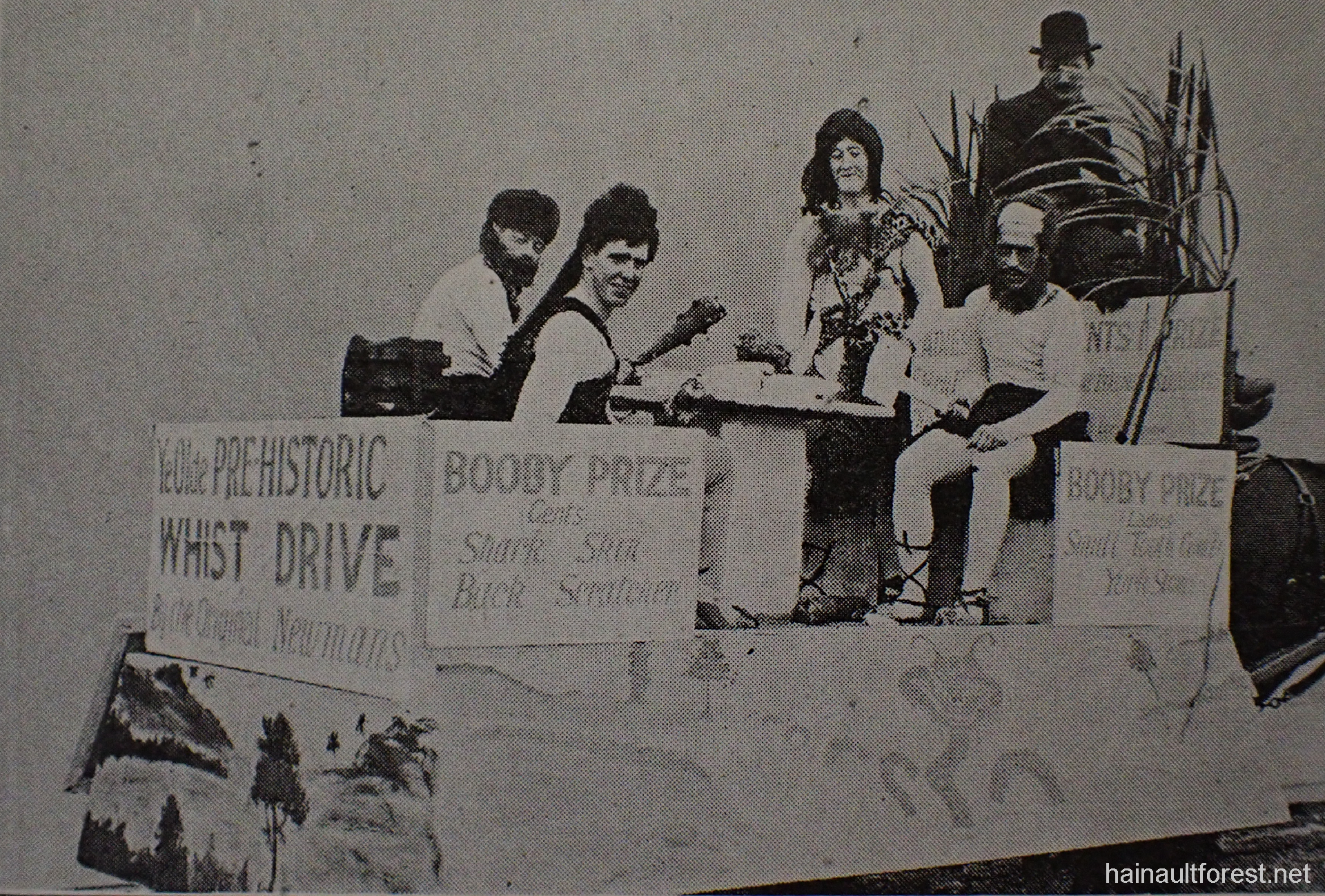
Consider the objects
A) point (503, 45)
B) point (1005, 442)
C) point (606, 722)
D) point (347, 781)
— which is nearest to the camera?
point (347, 781)

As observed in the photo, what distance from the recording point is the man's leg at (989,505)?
3287mm

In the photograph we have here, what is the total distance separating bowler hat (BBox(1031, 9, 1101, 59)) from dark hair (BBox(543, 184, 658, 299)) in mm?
1118

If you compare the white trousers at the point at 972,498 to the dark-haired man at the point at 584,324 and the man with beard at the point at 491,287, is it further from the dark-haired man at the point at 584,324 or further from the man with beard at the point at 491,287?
the man with beard at the point at 491,287

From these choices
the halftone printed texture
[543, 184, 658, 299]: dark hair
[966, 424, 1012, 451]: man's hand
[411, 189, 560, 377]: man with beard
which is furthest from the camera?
[966, 424, 1012, 451]: man's hand

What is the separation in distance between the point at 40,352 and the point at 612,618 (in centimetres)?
119

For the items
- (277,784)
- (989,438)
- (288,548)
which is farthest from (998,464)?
(277,784)

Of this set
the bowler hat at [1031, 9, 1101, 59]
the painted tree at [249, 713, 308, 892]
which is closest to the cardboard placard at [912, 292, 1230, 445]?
the bowler hat at [1031, 9, 1101, 59]

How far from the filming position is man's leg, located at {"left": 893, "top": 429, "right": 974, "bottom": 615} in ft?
10.6

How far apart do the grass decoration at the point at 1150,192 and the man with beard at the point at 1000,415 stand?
0.24ft

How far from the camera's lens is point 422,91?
2.77m

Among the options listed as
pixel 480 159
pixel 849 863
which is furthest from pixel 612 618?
pixel 480 159

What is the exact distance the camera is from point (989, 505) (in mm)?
3320

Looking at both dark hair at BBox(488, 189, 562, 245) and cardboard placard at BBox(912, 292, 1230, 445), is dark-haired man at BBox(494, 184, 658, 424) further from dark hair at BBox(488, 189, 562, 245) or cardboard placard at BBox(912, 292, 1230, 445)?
cardboard placard at BBox(912, 292, 1230, 445)

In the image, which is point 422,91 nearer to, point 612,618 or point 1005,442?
point 612,618
